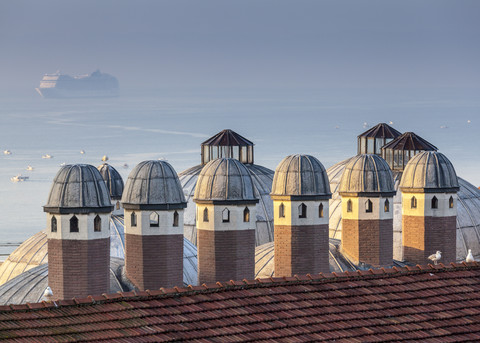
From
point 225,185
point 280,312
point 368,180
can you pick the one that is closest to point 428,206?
point 368,180

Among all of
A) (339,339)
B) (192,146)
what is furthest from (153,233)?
(192,146)

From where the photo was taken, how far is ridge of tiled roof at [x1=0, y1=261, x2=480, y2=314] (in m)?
24.5

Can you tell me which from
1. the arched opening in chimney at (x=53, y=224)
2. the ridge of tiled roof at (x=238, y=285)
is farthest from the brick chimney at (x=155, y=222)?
the ridge of tiled roof at (x=238, y=285)

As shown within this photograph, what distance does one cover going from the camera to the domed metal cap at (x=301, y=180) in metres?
37.7

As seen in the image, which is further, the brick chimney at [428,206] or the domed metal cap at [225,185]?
the brick chimney at [428,206]

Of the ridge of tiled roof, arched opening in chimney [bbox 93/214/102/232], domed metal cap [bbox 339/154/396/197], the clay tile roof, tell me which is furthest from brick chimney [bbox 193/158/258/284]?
the clay tile roof

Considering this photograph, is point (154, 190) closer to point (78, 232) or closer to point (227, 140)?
point (78, 232)

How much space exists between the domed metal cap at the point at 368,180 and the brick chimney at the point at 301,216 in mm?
2747

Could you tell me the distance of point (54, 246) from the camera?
35.2 metres

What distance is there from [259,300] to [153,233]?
9703mm

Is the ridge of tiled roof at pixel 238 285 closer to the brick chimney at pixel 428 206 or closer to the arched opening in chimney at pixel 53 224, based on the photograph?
the arched opening in chimney at pixel 53 224

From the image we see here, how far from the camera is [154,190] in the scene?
35.4 metres

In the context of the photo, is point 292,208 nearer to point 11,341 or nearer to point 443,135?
point 11,341

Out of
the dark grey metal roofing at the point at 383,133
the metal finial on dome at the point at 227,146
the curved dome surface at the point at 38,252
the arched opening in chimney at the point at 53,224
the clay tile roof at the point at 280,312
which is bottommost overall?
the curved dome surface at the point at 38,252
